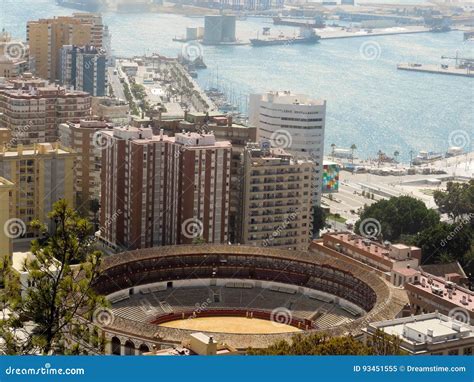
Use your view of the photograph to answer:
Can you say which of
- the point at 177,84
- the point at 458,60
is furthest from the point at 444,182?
the point at 458,60

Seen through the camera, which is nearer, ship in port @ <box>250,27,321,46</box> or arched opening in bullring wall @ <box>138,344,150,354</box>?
arched opening in bullring wall @ <box>138,344,150,354</box>

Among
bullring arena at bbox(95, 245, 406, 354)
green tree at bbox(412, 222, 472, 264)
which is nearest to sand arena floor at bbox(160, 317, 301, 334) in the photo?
bullring arena at bbox(95, 245, 406, 354)

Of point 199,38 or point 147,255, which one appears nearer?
point 147,255

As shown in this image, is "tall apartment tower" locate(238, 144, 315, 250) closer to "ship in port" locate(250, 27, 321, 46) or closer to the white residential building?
the white residential building

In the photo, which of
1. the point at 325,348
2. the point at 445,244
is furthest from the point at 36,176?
the point at 325,348

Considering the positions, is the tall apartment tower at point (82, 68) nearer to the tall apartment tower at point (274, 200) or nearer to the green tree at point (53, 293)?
the tall apartment tower at point (274, 200)

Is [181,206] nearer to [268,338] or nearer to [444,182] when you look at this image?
[268,338]

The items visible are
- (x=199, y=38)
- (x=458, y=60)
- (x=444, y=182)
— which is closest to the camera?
(x=444, y=182)
